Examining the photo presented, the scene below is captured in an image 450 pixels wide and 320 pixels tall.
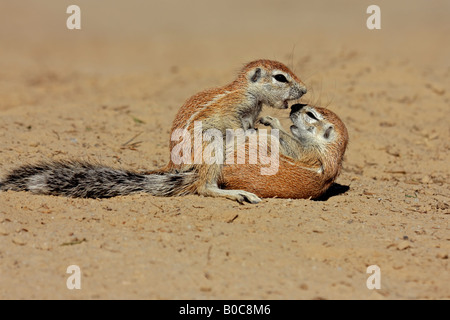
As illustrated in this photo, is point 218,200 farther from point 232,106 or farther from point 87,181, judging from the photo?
point 87,181

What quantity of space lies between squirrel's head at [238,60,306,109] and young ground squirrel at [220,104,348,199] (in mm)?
212

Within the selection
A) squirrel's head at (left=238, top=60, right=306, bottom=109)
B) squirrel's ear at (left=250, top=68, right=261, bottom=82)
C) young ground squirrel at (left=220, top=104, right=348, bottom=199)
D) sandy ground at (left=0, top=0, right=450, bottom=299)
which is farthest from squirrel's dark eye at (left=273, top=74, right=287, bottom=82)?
sandy ground at (left=0, top=0, right=450, bottom=299)

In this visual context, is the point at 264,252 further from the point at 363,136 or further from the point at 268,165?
the point at 363,136

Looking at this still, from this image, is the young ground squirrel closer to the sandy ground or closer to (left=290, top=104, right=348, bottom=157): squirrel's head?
(left=290, top=104, right=348, bottom=157): squirrel's head

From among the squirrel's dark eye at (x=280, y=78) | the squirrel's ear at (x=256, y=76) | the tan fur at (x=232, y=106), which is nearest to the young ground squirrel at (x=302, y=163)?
the tan fur at (x=232, y=106)

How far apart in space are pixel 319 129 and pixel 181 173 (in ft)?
5.57

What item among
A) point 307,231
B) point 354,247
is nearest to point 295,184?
point 307,231

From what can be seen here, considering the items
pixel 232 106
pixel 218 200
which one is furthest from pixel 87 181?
pixel 232 106

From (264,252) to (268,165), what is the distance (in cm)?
144

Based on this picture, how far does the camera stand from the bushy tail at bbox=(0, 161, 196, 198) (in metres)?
5.78

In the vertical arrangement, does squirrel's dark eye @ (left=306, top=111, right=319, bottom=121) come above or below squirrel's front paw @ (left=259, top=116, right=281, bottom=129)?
above

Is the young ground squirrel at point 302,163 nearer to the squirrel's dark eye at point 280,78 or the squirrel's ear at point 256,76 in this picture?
the squirrel's dark eye at point 280,78

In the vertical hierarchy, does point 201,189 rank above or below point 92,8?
below

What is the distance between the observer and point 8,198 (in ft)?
18.3
